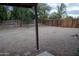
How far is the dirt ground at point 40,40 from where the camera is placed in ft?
5.32

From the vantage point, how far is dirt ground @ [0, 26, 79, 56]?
162cm

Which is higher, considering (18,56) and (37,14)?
(37,14)

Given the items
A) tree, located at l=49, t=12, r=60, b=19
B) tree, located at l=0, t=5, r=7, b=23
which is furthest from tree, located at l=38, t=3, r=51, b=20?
tree, located at l=0, t=5, r=7, b=23

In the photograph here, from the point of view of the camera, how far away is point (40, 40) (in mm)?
1634

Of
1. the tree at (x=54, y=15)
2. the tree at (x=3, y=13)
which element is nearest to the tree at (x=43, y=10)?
the tree at (x=54, y=15)

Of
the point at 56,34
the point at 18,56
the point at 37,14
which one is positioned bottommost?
the point at 18,56

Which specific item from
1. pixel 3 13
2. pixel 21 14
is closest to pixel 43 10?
pixel 21 14

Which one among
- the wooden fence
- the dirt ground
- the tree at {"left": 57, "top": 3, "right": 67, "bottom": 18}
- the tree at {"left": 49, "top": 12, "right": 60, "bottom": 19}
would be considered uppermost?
the tree at {"left": 57, "top": 3, "right": 67, "bottom": 18}

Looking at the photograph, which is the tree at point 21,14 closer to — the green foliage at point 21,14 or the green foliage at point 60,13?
the green foliage at point 21,14

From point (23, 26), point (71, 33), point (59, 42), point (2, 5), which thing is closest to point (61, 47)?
point (59, 42)

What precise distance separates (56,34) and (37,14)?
289 millimetres

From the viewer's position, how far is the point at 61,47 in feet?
5.33

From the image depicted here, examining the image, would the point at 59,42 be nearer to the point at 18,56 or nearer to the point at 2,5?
the point at 18,56

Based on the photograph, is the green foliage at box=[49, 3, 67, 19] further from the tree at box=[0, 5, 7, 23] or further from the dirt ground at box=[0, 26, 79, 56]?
A: the tree at box=[0, 5, 7, 23]
